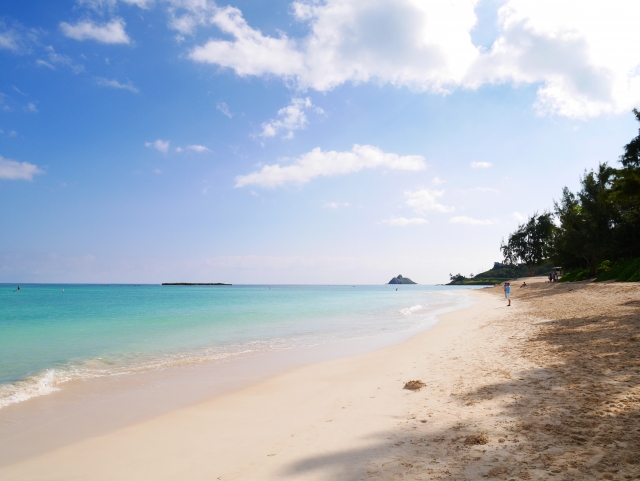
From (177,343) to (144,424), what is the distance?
10709 mm

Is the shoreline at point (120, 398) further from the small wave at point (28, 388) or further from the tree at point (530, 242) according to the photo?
the tree at point (530, 242)

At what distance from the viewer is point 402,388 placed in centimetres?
820

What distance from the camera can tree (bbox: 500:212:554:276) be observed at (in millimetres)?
87588

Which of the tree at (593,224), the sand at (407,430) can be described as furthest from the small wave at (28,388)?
the tree at (593,224)

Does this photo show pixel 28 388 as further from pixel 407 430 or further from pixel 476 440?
pixel 476 440

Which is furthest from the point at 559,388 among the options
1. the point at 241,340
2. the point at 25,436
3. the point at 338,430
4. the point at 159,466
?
the point at 241,340

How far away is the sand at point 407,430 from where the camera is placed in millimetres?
4309

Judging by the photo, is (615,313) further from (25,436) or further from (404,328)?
(25,436)

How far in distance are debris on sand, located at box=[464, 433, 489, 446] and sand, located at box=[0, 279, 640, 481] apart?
0.05ft

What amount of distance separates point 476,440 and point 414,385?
3.37 metres

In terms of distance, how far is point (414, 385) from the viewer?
8.12 metres

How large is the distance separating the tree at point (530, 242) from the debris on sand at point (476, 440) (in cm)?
9460

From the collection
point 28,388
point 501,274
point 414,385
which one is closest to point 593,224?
point 414,385

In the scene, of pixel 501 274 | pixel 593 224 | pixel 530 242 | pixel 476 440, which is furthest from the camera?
pixel 501 274
